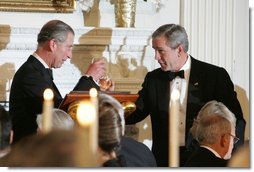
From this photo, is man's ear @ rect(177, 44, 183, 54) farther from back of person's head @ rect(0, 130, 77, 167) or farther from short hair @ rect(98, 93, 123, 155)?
back of person's head @ rect(0, 130, 77, 167)

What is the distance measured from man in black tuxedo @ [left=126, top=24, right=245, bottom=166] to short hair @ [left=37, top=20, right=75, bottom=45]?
0.61m

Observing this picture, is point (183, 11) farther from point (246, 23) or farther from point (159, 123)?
point (159, 123)

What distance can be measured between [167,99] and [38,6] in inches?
46.4

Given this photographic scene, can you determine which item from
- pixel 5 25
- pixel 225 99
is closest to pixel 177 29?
pixel 225 99

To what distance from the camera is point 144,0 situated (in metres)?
5.50

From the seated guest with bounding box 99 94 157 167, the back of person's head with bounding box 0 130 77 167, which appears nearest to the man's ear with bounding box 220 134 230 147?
the seated guest with bounding box 99 94 157 167

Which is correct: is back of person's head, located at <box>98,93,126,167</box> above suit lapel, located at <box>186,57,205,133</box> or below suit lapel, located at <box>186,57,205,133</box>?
above

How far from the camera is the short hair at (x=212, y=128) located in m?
3.67

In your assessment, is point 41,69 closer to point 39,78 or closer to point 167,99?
point 39,78

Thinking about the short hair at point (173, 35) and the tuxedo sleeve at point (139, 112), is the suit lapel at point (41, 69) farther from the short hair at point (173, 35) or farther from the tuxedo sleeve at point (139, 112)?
the short hair at point (173, 35)

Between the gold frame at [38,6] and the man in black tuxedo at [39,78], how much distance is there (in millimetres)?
439

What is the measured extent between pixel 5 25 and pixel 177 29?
122 cm

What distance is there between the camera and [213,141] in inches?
144

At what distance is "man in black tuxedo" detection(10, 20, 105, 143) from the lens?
4.72 metres
